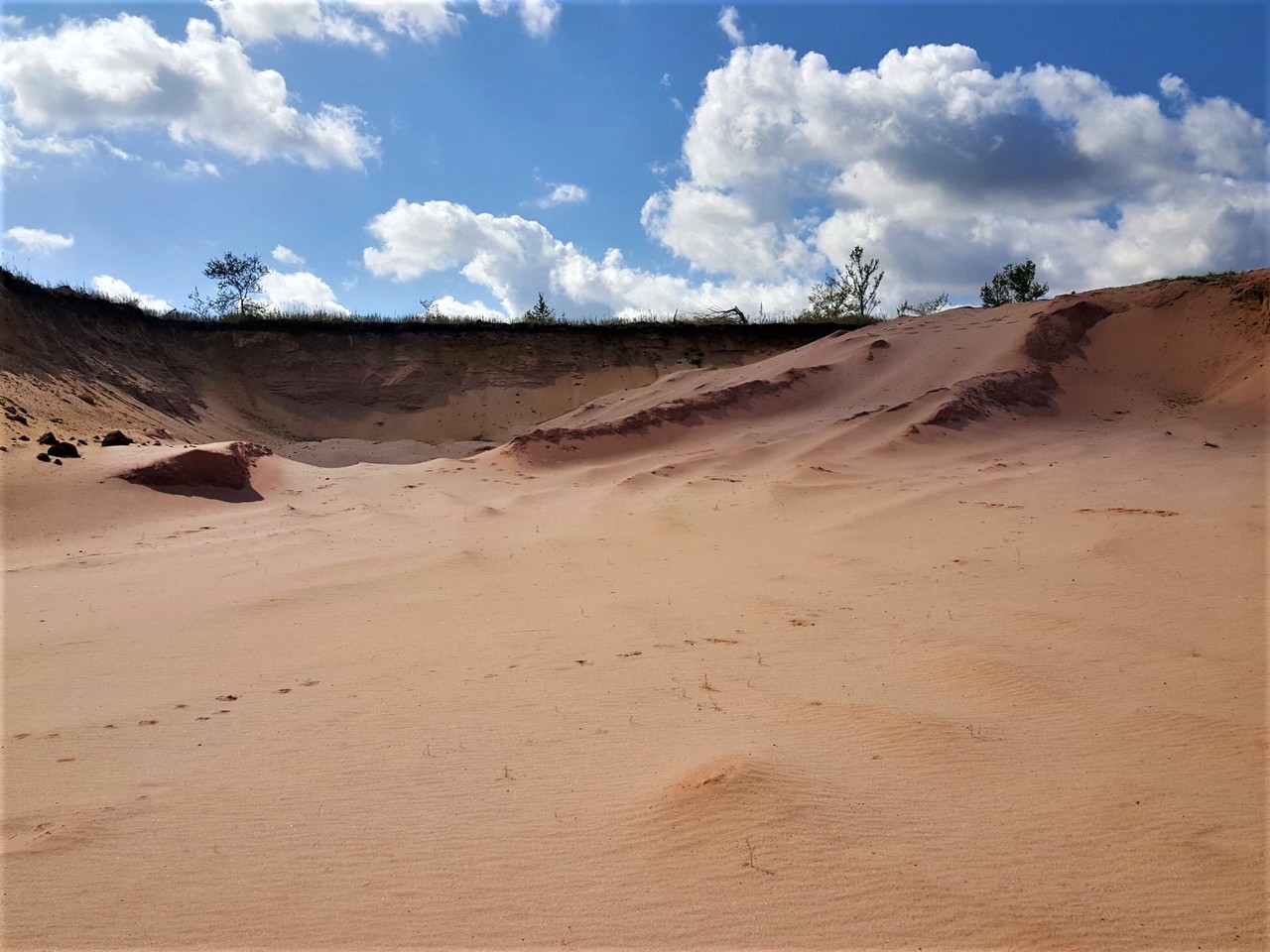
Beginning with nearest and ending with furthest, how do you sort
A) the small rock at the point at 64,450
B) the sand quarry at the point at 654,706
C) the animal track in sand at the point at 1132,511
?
the sand quarry at the point at 654,706, the animal track in sand at the point at 1132,511, the small rock at the point at 64,450

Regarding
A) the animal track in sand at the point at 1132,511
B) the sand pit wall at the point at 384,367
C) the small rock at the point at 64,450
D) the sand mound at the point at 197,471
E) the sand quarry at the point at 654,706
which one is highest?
the sand pit wall at the point at 384,367

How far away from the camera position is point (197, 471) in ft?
31.5

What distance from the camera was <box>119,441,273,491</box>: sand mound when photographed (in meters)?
9.27

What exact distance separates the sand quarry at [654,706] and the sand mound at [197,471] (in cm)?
5

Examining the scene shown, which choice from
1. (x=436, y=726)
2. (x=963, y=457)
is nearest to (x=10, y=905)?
(x=436, y=726)

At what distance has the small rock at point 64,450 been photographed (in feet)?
30.2

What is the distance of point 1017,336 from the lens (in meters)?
12.5

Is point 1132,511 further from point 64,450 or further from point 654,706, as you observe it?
point 64,450

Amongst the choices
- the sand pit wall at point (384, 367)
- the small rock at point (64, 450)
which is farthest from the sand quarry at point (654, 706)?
the sand pit wall at point (384, 367)

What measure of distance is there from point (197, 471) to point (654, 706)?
8.18 meters

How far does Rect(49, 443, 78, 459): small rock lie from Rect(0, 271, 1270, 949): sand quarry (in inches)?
10.8

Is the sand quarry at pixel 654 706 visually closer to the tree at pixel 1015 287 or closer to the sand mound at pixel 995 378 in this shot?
the sand mound at pixel 995 378

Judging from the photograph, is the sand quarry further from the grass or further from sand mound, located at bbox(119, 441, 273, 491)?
the grass

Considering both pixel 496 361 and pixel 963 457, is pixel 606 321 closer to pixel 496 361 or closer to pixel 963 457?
pixel 496 361
